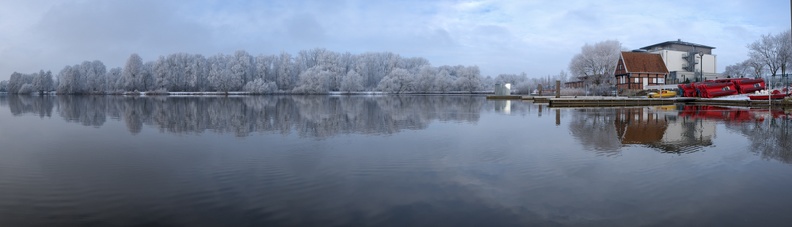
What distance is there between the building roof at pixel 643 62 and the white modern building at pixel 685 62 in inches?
73.2

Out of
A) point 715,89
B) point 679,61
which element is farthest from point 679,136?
point 679,61

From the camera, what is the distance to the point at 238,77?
91250mm

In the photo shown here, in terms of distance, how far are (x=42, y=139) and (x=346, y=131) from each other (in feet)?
26.5

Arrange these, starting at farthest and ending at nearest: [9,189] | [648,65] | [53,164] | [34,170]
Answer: [648,65] < [53,164] < [34,170] < [9,189]

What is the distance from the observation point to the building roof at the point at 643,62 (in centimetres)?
5644

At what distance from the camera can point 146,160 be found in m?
9.12

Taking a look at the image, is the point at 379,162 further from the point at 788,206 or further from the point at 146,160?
the point at 788,206

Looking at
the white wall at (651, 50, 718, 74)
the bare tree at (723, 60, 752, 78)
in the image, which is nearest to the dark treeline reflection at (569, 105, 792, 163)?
the white wall at (651, 50, 718, 74)

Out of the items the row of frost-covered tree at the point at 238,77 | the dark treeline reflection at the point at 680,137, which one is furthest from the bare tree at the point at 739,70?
the dark treeline reflection at the point at 680,137

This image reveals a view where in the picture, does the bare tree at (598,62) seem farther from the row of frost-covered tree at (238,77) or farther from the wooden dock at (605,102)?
the row of frost-covered tree at (238,77)

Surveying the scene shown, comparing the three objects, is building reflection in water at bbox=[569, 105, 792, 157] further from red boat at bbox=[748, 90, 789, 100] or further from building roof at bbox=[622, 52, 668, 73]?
building roof at bbox=[622, 52, 668, 73]

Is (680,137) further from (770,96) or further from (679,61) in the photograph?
(679,61)

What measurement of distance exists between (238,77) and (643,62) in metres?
68.6

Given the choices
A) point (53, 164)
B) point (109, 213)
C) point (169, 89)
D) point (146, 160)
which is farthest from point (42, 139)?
point (169, 89)
